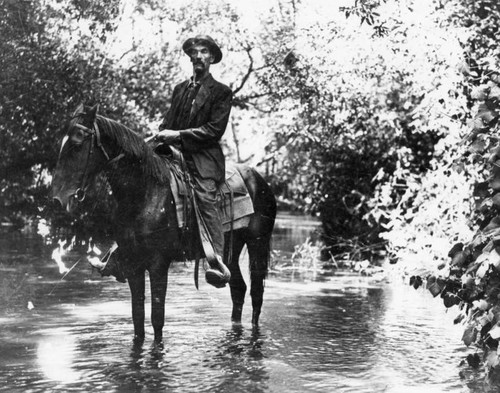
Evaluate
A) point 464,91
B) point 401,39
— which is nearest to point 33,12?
point 401,39

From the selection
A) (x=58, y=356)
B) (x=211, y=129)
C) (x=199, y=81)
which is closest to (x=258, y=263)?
(x=211, y=129)

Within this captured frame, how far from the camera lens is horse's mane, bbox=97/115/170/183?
6992 millimetres

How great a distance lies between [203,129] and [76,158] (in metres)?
1.54

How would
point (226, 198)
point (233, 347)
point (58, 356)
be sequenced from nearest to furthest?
1. point (58, 356)
2. point (233, 347)
3. point (226, 198)

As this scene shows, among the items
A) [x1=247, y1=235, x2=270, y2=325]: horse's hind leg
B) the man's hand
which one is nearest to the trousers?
the man's hand

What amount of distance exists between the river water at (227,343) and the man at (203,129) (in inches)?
40.2

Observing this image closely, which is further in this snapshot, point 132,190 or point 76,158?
point 132,190

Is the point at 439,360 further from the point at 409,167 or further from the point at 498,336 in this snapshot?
the point at 409,167

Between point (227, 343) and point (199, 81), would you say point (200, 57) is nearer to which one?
point (199, 81)

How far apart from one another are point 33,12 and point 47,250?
6.09 m

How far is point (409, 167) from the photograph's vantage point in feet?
55.8

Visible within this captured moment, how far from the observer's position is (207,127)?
25.9ft

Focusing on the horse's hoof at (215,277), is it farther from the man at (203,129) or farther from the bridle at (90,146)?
the bridle at (90,146)

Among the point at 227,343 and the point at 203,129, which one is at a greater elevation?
the point at 203,129
